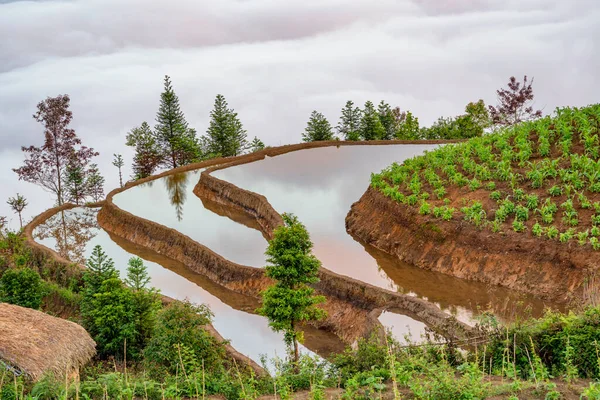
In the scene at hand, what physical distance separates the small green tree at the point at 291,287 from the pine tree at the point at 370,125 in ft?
93.0

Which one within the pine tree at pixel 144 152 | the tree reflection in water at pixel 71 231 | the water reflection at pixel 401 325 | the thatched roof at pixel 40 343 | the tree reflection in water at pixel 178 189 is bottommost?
the thatched roof at pixel 40 343

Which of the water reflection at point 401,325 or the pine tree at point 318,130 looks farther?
the pine tree at point 318,130

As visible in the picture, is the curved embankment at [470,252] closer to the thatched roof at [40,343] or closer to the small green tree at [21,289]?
the thatched roof at [40,343]

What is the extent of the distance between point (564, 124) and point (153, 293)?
15.4 meters

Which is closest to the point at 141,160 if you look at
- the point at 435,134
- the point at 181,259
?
the point at 435,134

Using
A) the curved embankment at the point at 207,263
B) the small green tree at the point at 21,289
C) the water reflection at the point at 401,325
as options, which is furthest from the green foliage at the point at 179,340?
the small green tree at the point at 21,289

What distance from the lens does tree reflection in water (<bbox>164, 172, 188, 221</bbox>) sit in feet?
94.2

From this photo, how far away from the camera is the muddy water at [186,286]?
16.8 meters

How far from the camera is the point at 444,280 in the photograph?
1889 cm

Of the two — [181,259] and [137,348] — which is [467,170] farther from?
[137,348]

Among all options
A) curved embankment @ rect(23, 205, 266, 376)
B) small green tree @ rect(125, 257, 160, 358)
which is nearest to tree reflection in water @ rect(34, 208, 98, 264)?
curved embankment @ rect(23, 205, 266, 376)

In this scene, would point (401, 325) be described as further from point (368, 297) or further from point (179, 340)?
point (179, 340)

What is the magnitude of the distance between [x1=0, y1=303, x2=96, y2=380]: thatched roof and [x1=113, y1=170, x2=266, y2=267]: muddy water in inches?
300

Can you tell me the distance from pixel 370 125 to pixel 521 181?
876 inches
